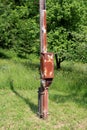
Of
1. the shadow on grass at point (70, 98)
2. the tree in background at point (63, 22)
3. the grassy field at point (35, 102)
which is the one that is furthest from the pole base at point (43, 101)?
the tree in background at point (63, 22)

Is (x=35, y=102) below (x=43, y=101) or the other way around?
below

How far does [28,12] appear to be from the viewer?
19.4m

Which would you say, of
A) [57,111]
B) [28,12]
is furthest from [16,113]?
[28,12]

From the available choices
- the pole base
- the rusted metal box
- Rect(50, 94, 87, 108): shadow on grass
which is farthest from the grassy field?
the rusted metal box

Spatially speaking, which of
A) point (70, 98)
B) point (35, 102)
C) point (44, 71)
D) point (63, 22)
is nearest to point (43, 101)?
point (44, 71)

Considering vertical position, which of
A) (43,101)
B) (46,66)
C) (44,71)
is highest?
(46,66)

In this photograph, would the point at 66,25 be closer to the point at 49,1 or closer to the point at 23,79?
the point at 49,1

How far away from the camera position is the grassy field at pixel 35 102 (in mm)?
8094

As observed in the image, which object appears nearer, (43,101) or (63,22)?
(43,101)

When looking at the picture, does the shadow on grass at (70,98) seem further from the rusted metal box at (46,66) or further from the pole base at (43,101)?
the rusted metal box at (46,66)

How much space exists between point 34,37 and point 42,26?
9436 millimetres

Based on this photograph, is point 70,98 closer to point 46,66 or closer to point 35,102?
point 35,102

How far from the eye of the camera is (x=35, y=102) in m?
10.1

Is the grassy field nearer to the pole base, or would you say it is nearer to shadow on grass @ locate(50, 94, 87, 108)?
shadow on grass @ locate(50, 94, 87, 108)
